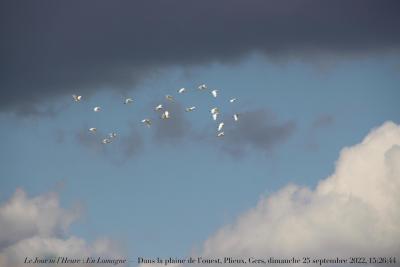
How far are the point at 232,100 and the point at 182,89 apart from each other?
1294 centimetres

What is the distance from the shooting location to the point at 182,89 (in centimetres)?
19762

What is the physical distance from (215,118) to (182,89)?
9.63m

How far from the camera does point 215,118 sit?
197875mm

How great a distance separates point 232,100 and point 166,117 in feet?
51.5

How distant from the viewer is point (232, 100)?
19088 cm

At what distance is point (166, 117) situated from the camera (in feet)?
645

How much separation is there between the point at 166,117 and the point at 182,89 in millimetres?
7134

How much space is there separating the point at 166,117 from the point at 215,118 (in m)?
10.8
